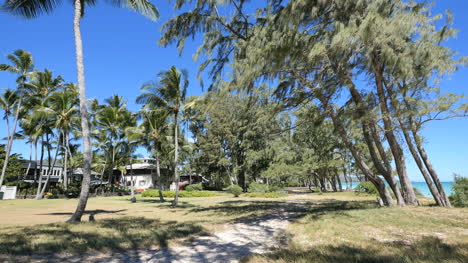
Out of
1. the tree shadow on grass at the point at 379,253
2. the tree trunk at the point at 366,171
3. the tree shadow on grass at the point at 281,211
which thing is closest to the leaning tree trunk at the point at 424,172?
the tree trunk at the point at 366,171

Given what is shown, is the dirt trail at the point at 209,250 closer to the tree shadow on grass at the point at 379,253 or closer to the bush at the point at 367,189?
the tree shadow on grass at the point at 379,253

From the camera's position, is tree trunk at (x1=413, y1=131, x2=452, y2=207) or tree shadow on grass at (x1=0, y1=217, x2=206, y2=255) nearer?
tree shadow on grass at (x1=0, y1=217, x2=206, y2=255)

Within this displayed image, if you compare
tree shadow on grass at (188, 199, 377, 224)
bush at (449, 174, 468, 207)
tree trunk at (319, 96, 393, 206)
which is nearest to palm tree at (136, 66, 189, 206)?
tree shadow on grass at (188, 199, 377, 224)

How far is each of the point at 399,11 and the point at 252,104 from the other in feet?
19.1

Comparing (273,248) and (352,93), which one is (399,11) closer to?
(352,93)

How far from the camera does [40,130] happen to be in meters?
26.3

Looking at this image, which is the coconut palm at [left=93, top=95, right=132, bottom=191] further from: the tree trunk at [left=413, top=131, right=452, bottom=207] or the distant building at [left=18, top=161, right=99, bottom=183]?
the tree trunk at [left=413, top=131, right=452, bottom=207]

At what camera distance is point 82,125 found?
9.33 meters

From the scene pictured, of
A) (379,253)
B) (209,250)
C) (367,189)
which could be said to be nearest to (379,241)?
(379,253)

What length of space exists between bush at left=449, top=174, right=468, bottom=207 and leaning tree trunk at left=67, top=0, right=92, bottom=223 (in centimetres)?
1606

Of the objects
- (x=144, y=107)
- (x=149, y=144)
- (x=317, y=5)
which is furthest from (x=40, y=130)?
(x=317, y=5)

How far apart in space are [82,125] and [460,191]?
16782 mm

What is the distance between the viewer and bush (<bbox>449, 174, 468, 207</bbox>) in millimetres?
10984

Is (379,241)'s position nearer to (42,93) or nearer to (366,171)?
(366,171)
